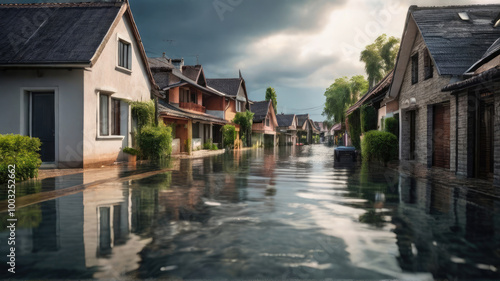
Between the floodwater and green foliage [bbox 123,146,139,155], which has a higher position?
green foliage [bbox 123,146,139,155]

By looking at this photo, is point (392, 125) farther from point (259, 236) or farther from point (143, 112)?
point (259, 236)

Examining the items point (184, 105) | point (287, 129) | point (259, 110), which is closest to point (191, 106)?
point (184, 105)

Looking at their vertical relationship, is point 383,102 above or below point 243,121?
below

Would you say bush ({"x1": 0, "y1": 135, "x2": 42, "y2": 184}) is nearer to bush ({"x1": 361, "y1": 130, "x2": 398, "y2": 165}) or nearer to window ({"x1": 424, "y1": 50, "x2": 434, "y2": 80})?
bush ({"x1": 361, "y1": 130, "x2": 398, "y2": 165})

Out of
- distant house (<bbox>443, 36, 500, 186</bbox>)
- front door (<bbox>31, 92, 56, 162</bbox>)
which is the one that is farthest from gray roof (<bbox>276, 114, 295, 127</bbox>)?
distant house (<bbox>443, 36, 500, 186</bbox>)

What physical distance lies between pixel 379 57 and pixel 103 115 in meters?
39.0

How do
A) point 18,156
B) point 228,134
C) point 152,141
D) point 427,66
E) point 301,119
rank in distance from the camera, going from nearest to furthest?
point 18,156 < point 427,66 < point 152,141 < point 228,134 < point 301,119

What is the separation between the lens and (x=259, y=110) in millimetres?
59094

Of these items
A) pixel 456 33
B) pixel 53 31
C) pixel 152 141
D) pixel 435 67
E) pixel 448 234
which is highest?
pixel 53 31

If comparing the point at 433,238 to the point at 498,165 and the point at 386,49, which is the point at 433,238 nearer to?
the point at 498,165

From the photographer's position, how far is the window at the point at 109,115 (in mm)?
16516

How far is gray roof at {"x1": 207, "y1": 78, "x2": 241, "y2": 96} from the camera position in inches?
1795

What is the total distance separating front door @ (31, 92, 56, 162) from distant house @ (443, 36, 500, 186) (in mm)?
13955

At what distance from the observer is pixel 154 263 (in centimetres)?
384
